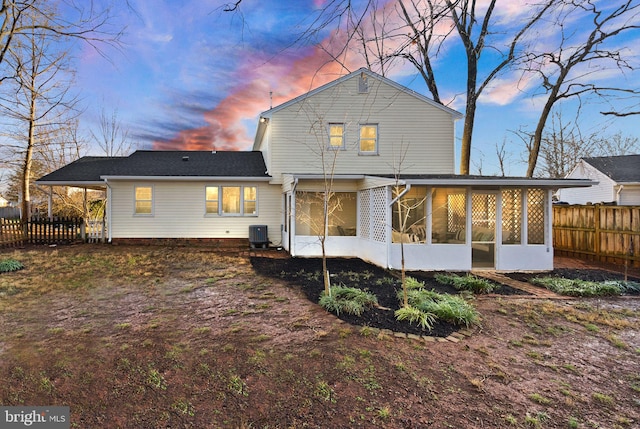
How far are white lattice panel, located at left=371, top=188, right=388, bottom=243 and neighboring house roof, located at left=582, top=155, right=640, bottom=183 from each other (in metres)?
18.0

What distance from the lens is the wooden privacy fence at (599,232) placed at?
9820mm

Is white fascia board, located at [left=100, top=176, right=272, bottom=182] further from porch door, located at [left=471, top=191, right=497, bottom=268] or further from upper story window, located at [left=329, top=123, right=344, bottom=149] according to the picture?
porch door, located at [left=471, top=191, right=497, bottom=268]

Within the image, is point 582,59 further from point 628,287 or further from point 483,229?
point 628,287

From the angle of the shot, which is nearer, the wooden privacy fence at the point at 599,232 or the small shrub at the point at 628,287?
the small shrub at the point at 628,287

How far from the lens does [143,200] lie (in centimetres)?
1304

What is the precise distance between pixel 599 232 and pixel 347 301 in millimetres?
10962

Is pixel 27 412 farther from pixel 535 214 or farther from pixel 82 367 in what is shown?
pixel 535 214

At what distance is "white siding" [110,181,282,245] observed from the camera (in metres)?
13.0

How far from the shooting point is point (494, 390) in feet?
10.1

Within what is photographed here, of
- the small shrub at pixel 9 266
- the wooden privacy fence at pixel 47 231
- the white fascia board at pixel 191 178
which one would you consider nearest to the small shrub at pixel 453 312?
the white fascia board at pixel 191 178

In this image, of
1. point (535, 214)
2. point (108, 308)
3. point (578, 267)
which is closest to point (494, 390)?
point (108, 308)

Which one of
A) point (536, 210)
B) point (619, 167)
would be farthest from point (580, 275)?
point (619, 167)

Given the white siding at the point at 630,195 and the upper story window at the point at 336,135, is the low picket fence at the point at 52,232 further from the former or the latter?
the white siding at the point at 630,195

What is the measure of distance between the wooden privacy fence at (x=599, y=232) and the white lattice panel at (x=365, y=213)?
7.43 meters
